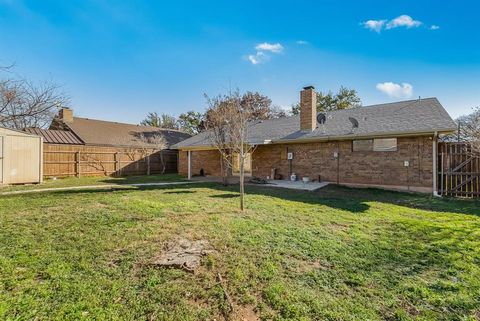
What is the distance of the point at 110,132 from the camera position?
21.4m

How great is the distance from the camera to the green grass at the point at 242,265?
2.73m

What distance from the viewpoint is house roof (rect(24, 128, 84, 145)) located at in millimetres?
16641

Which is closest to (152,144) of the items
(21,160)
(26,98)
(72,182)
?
(26,98)

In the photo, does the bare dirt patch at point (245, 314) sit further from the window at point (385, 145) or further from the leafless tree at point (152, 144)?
the leafless tree at point (152, 144)

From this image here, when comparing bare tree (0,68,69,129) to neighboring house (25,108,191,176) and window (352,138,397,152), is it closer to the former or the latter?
neighboring house (25,108,191,176)

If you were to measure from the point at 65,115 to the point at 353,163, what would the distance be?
2142 cm

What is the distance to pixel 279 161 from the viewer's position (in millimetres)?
14609

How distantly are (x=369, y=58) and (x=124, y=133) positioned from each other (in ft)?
65.7

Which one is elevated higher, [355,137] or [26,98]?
[26,98]

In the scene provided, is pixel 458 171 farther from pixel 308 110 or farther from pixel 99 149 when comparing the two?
pixel 99 149

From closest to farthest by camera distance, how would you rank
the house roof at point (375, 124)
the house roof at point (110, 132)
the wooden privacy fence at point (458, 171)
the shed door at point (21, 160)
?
the wooden privacy fence at point (458, 171) < the house roof at point (375, 124) < the shed door at point (21, 160) < the house roof at point (110, 132)

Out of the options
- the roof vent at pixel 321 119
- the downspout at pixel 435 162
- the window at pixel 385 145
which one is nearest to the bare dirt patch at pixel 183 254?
the window at pixel 385 145

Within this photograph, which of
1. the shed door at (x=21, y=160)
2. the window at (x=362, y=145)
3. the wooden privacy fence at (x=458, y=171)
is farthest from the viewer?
the window at (x=362, y=145)

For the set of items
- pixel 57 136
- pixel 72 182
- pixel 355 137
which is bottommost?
pixel 72 182
